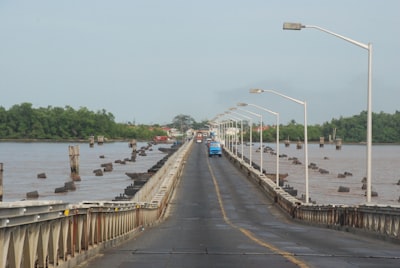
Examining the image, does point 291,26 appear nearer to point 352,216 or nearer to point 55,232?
point 352,216

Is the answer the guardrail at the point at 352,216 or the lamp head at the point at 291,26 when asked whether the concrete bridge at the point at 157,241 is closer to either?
the guardrail at the point at 352,216

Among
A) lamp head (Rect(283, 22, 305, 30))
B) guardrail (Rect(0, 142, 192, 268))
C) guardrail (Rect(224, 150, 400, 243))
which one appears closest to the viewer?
guardrail (Rect(0, 142, 192, 268))

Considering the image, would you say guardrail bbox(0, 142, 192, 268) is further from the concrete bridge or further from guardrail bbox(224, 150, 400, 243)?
guardrail bbox(224, 150, 400, 243)

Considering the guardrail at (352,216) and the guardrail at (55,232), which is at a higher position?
the guardrail at (55,232)

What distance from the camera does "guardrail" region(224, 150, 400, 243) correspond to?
25.0 m

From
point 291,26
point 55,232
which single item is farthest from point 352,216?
point 55,232

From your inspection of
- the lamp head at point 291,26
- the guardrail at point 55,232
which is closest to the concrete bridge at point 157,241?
the guardrail at point 55,232

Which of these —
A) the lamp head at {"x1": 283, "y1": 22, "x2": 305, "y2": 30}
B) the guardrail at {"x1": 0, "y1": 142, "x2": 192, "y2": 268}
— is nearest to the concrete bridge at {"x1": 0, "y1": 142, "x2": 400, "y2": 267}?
the guardrail at {"x1": 0, "y1": 142, "x2": 192, "y2": 268}

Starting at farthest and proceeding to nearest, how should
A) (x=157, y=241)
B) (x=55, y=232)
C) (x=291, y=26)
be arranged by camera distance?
(x=291, y=26) < (x=157, y=241) < (x=55, y=232)

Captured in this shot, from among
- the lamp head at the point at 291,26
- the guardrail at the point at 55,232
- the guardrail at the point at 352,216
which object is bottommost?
the guardrail at the point at 352,216

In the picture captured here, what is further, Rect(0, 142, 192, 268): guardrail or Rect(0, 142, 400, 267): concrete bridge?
Rect(0, 142, 400, 267): concrete bridge

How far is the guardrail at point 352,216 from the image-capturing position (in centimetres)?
2503

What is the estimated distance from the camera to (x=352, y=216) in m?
32.6

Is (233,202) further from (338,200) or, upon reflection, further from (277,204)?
(338,200)
